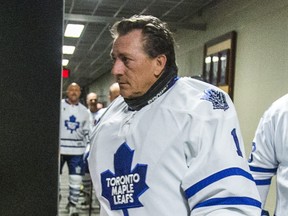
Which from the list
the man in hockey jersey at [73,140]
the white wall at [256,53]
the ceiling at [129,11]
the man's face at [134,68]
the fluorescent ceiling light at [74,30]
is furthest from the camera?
the fluorescent ceiling light at [74,30]

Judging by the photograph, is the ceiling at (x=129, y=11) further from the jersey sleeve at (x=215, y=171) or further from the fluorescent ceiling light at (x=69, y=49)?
the jersey sleeve at (x=215, y=171)

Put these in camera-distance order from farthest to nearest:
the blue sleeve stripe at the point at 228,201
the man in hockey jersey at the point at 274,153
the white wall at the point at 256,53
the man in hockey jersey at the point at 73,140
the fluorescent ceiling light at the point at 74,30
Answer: the fluorescent ceiling light at the point at 74,30, the man in hockey jersey at the point at 73,140, the white wall at the point at 256,53, the man in hockey jersey at the point at 274,153, the blue sleeve stripe at the point at 228,201

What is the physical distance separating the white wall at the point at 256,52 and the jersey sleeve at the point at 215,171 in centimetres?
340

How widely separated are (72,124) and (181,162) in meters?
4.30

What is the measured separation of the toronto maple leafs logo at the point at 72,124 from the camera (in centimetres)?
527

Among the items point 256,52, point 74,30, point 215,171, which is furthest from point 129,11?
point 215,171

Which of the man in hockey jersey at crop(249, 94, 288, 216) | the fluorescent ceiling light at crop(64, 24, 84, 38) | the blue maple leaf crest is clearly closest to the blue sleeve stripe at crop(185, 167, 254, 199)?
the blue maple leaf crest

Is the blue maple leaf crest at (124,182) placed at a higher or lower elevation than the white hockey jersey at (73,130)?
higher

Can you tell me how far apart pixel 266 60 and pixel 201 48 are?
195cm

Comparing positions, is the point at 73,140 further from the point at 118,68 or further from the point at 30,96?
the point at 30,96

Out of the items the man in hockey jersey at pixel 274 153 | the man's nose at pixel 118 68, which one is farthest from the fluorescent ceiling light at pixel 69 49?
the man's nose at pixel 118 68

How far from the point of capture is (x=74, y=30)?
8.26 meters

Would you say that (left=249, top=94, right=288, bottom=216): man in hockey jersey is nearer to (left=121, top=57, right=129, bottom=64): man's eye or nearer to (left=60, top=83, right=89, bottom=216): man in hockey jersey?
(left=121, top=57, right=129, bottom=64): man's eye

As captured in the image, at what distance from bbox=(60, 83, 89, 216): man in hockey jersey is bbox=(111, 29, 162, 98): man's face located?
4027mm
